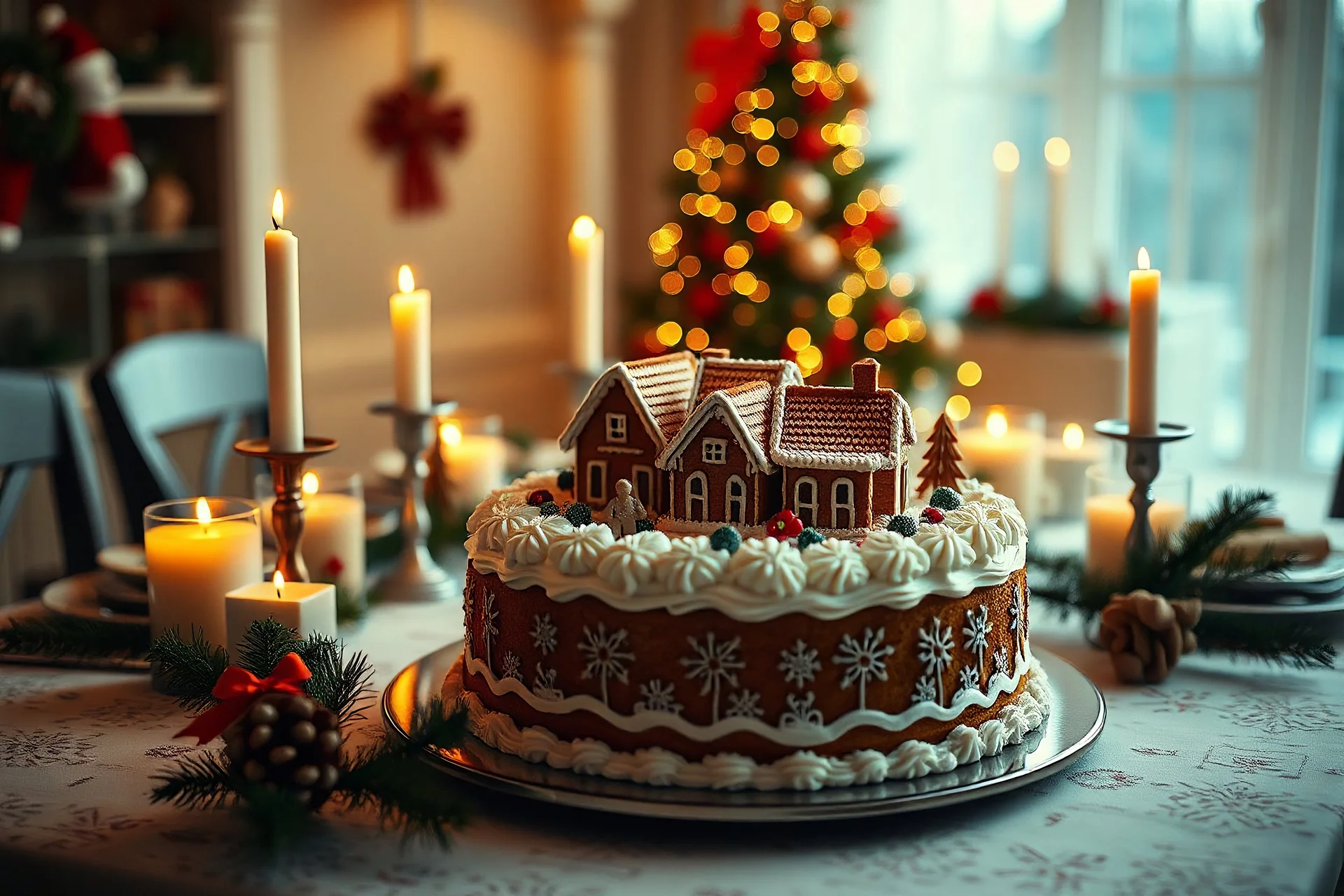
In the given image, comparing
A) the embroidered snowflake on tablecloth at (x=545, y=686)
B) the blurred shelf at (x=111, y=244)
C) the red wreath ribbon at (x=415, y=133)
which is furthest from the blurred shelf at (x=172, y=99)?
the embroidered snowflake on tablecloth at (x=545, y=686)

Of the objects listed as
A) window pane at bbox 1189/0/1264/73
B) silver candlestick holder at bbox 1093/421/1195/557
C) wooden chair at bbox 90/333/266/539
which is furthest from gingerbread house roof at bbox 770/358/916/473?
window pane at bbox 1189/0/1264/73

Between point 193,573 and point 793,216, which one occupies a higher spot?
point 793,216

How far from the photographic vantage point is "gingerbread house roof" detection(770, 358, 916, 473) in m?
1.48

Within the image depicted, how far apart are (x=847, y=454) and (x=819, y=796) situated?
0.36m

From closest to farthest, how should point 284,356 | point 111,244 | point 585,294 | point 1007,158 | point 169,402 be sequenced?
point 284,356 < point 585,294 < point 169,402 < point 111,244 < point 1007,158

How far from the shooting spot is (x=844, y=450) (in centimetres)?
149

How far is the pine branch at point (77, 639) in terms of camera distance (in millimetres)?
1734

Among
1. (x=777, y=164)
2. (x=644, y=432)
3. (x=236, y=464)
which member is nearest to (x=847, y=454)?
(x=644, y=432)

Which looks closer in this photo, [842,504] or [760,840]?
[760,840]

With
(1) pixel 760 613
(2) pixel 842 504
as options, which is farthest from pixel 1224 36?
(1) pixel 760 613

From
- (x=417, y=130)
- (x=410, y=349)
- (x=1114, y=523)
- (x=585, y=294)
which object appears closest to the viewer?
(x=1114, y=523)

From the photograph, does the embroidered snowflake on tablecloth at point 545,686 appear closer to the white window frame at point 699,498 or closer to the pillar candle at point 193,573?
the white window frame at point 699,498

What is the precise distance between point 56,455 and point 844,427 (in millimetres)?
1325

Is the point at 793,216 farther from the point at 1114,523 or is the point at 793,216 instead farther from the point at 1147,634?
the point at 1147,634
